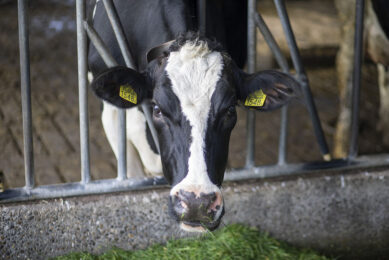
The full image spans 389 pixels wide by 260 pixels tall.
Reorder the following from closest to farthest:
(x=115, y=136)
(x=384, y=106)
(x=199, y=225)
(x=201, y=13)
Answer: (x=199, y=225)
(x=201, y=13)
(x=115, y=136)
(x=384, y=106)

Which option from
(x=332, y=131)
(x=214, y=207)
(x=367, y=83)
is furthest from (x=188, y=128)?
(x=367, y=83)

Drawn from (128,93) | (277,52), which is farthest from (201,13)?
(128,93)

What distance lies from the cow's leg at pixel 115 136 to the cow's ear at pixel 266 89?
1106 mm

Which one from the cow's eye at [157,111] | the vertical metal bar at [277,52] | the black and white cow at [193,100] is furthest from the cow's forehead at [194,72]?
the vertical metal bar at [277,52]

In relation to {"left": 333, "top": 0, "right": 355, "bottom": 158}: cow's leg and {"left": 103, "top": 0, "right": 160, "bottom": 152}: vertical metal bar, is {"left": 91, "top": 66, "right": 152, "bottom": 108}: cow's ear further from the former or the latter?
{"left": 333, "top": 0, "right": 355, "bottom": 158}: cow's leg

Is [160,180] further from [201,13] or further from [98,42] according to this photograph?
[201,13]

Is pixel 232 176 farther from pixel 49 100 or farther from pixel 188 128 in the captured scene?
pixel 49 100

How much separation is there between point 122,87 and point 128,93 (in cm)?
5

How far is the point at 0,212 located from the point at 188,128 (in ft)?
4.34

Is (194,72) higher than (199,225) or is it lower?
higher

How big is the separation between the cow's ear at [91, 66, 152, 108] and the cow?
8.75ft

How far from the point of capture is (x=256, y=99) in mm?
2736

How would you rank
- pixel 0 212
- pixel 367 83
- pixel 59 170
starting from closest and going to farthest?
pixel 0 212 → pixel 59 170 → pixel 367 83

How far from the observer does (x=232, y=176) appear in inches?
130
